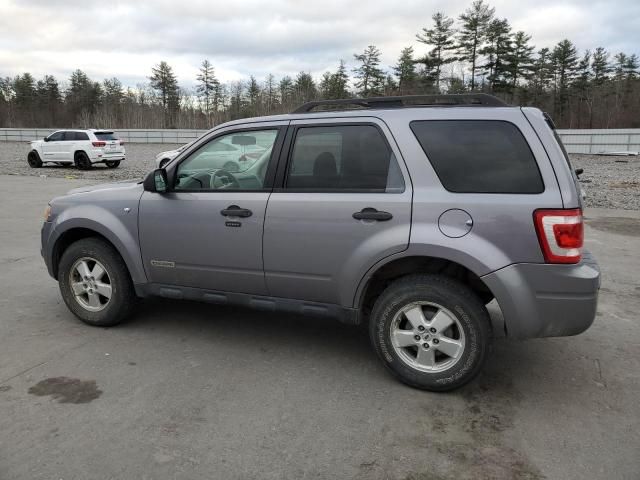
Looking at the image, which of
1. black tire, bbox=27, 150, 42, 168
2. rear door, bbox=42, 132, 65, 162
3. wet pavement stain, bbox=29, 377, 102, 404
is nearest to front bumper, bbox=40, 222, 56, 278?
wet pavement stain, bbox=29, 377, 102, 404

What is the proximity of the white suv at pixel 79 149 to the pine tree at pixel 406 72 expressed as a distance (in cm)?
3929

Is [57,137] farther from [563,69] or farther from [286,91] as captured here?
[563,69]

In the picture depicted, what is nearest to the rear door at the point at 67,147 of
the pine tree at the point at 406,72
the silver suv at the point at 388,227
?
the silver suv at the point at 388,227

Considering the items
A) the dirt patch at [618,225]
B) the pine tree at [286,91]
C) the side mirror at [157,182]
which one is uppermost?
the pine tree at [286,91]

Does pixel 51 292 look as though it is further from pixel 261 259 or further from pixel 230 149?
pixel 261 259

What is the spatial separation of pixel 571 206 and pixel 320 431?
6.53 ft

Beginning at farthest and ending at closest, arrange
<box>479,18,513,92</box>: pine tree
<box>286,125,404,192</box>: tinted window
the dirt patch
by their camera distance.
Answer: <box>479,18,513,92</box>: pine tree < the dirt patch < <box>286,125,404,192</box>: tinted window

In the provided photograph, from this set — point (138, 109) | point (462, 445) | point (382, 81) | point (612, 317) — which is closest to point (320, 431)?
point (462, 445)

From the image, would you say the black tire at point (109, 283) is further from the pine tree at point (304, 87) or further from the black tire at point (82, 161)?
the pine tree at point (304, 87)

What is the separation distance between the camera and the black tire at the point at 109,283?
4594mm

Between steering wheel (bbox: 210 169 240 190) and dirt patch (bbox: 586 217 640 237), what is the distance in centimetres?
751

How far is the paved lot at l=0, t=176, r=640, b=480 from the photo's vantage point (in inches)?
109

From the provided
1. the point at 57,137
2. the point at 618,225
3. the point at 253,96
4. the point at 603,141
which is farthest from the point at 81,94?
the point at 618,225

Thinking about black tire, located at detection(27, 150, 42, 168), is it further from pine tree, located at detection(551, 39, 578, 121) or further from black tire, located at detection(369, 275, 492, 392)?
pine tree, located at detection(551, 39, 578, 121)
